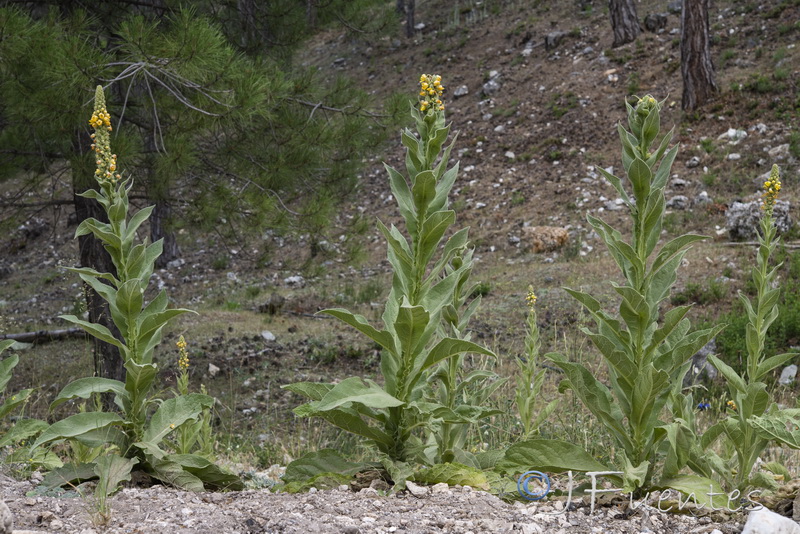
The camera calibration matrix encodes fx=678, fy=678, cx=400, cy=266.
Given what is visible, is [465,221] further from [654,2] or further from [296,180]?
[654,2]

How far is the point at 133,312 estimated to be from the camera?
2.81 m

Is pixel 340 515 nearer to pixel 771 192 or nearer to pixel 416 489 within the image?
pixel 416 489

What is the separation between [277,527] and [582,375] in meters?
1.28

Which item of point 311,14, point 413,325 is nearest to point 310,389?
point 413,325

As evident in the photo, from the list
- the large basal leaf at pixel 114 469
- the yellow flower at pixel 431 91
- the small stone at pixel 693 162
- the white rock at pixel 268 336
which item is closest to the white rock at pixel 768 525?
the yellow flower at pixel 431 91

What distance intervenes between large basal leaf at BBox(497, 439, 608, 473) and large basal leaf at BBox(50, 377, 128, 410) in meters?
1.63

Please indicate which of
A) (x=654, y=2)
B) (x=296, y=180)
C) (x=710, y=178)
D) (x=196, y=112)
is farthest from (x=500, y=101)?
(x=196, y=112)

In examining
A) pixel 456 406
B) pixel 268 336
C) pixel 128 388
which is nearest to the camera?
pixel 128 388

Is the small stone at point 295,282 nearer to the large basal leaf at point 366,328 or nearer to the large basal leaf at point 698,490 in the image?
the large basal leaf at point 366,328

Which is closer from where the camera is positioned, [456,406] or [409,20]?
[456,406]

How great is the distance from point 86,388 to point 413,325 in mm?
1380

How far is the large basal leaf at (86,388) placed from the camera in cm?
271

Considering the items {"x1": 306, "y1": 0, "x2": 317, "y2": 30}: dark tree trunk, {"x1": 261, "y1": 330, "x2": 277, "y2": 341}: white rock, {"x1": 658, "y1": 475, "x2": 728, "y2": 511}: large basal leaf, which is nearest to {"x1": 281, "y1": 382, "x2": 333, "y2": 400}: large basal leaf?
{"x1": 658, "y1": 475, "x2": 728, "y2": 511}: large basal leaf

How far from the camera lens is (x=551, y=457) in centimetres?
262
